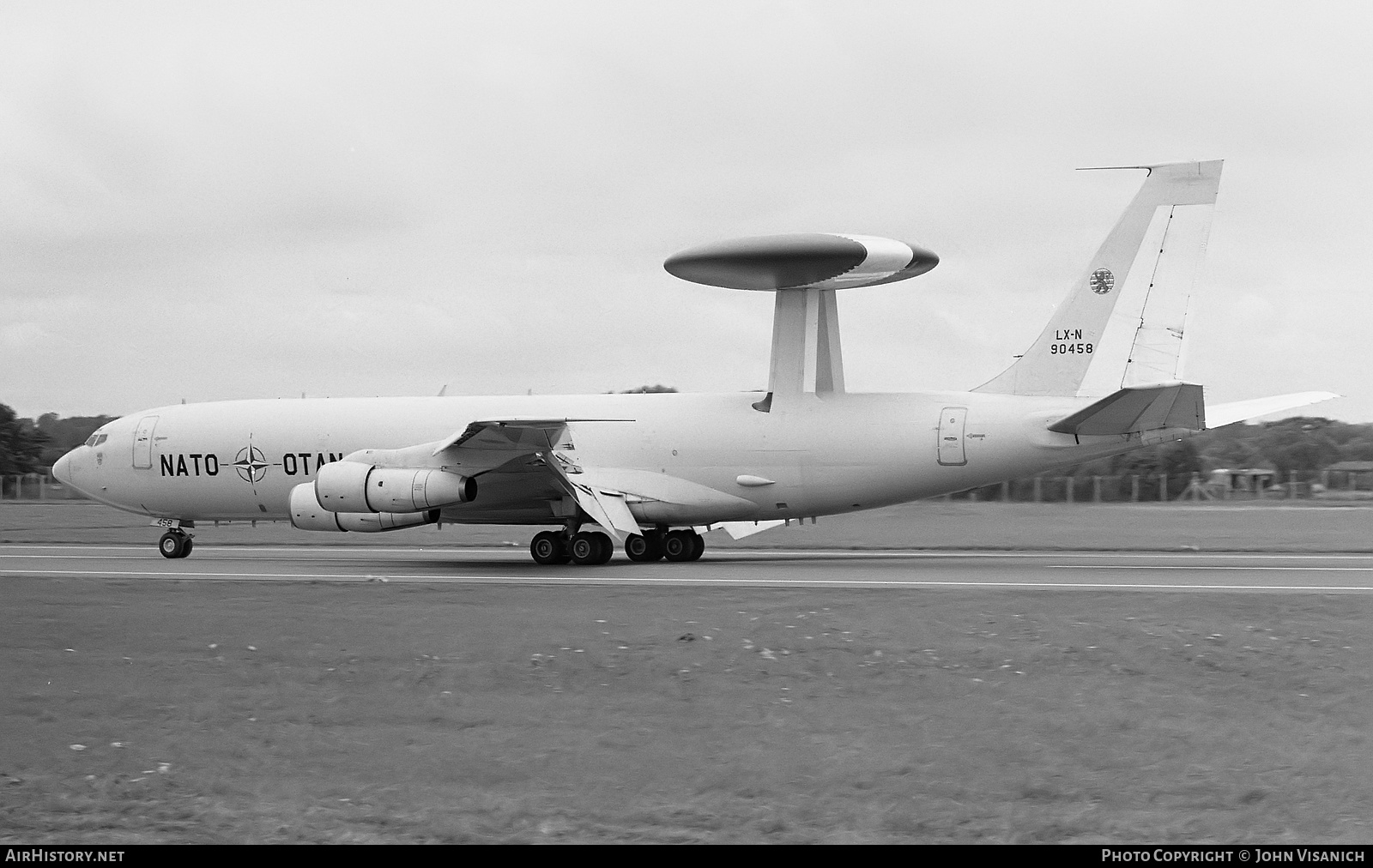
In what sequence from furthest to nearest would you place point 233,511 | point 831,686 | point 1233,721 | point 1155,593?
point 233,511
point 1155,593
point 831,686
point 1233,721

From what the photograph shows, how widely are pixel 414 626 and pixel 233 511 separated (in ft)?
49.8

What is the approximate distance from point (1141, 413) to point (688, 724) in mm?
12926

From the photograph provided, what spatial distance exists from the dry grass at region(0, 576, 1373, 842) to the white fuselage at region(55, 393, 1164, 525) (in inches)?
294

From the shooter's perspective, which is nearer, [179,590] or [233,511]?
[179,590]

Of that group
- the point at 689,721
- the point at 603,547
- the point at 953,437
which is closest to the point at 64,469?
→ the point at 603,547

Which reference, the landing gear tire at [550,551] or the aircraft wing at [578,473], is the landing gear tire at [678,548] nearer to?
the aircraft wing at [578,473]

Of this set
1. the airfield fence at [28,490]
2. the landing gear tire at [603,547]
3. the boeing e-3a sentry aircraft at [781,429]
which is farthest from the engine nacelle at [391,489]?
the airfield fence at [28,490]

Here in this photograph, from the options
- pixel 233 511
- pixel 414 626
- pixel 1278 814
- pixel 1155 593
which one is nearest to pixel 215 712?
pixel 414 626

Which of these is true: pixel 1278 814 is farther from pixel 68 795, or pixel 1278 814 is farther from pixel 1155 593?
pixel 1155 593

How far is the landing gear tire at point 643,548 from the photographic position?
23406mm

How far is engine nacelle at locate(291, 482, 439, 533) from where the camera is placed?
2272cm

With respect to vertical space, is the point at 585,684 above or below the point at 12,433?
below

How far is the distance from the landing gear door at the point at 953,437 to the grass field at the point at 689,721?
22.5 feet

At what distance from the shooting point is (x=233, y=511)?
1038 inches
